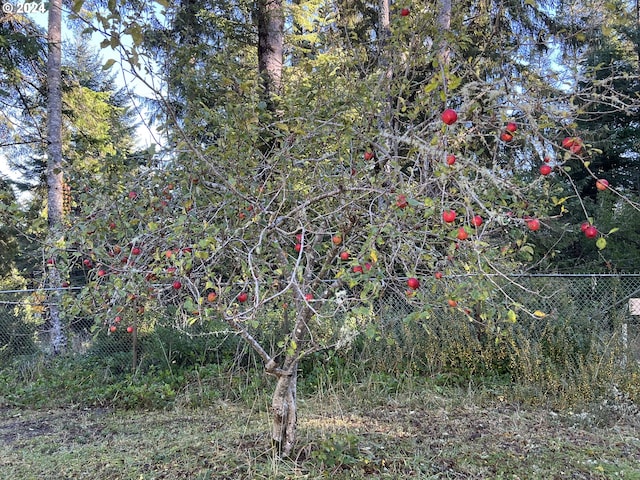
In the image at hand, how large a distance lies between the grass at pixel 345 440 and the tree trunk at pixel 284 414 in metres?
0.08

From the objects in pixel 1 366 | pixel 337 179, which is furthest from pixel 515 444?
pixel 1 366

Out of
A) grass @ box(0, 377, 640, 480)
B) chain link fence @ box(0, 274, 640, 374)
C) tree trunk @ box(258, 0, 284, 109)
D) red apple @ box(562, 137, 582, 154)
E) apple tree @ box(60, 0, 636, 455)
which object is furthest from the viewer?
tree trunk @ box(258, 0, 284, 109)

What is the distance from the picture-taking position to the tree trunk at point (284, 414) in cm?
240

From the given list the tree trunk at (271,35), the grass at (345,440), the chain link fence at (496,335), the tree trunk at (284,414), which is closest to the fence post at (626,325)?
the chain link fence at (496,335)

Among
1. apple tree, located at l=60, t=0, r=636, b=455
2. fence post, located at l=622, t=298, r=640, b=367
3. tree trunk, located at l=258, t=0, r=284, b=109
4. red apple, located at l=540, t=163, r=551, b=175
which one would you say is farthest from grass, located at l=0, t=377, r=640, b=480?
tree trunk, located at l=258, t=0, r=284, b=109

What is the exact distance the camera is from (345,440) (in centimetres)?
257

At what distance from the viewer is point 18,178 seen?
500 inches

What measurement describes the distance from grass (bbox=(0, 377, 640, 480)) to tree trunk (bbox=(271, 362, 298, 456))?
79 mm

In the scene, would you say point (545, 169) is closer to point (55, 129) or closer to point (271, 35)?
point (271, 35)

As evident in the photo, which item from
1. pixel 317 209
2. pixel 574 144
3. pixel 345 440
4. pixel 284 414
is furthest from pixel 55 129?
pixel 574 144

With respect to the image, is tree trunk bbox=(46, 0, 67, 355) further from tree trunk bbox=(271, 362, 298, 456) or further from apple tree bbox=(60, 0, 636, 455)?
tree trunk bbox=(271, 362, 298, 456)

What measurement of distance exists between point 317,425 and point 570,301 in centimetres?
287

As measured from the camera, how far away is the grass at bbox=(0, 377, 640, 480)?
2404 millimetres

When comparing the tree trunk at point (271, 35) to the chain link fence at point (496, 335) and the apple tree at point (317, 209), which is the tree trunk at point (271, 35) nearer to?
the chain link fence at point (496, 335)
